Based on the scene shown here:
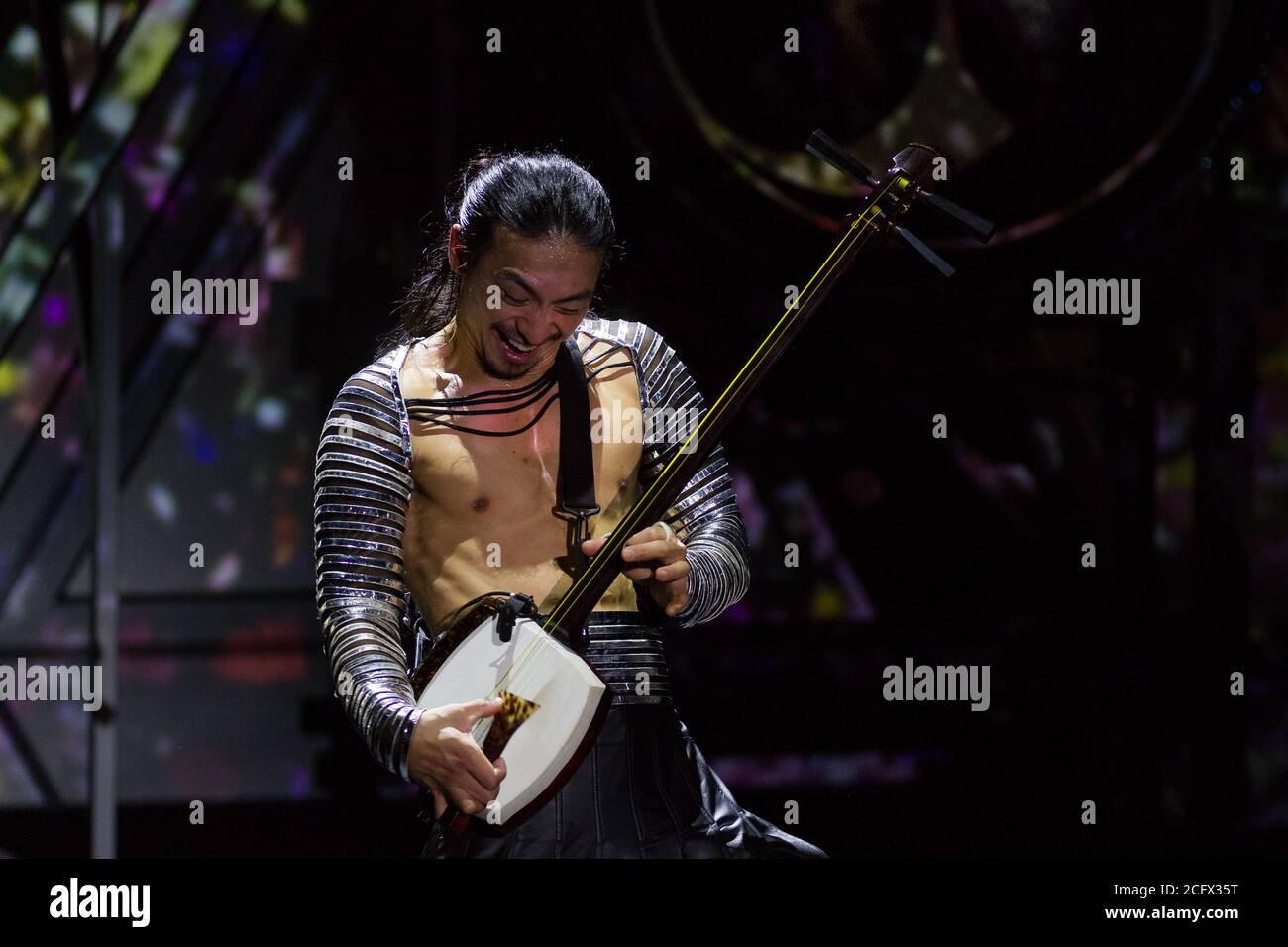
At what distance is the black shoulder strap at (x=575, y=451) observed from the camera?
2.20 meters

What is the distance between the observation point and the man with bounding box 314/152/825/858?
2.09 meters

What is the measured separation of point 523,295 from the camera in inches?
84.5

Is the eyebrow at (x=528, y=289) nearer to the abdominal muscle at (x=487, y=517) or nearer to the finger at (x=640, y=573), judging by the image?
the abdominal muscle at (x=487, y=517)

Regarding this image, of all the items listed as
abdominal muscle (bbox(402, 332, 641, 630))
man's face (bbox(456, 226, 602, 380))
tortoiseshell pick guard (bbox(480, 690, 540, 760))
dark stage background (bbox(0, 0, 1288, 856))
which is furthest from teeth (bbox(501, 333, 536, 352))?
dark stage background (bbox(0, 0, 1288, 856))

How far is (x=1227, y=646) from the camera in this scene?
3.61m

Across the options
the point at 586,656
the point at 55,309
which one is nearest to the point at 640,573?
the point at 586,656

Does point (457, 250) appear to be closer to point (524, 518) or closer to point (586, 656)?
point (524, 518)

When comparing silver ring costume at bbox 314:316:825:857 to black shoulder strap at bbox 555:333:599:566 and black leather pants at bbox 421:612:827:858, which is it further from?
black shoulder strap at bbox 555:333:599:566

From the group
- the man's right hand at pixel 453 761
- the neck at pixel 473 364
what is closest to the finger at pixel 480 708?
the man's right hand at pixel 453 761

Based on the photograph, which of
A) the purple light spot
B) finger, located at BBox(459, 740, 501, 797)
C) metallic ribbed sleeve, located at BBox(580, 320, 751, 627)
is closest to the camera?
finger, located at BBox(459, 740, 501, 797)

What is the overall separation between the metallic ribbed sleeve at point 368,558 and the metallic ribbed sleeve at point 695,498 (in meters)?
0.36

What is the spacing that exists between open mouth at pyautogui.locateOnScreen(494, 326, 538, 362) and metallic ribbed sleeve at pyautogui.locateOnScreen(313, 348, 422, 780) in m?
0.17

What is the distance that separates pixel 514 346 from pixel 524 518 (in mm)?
246
